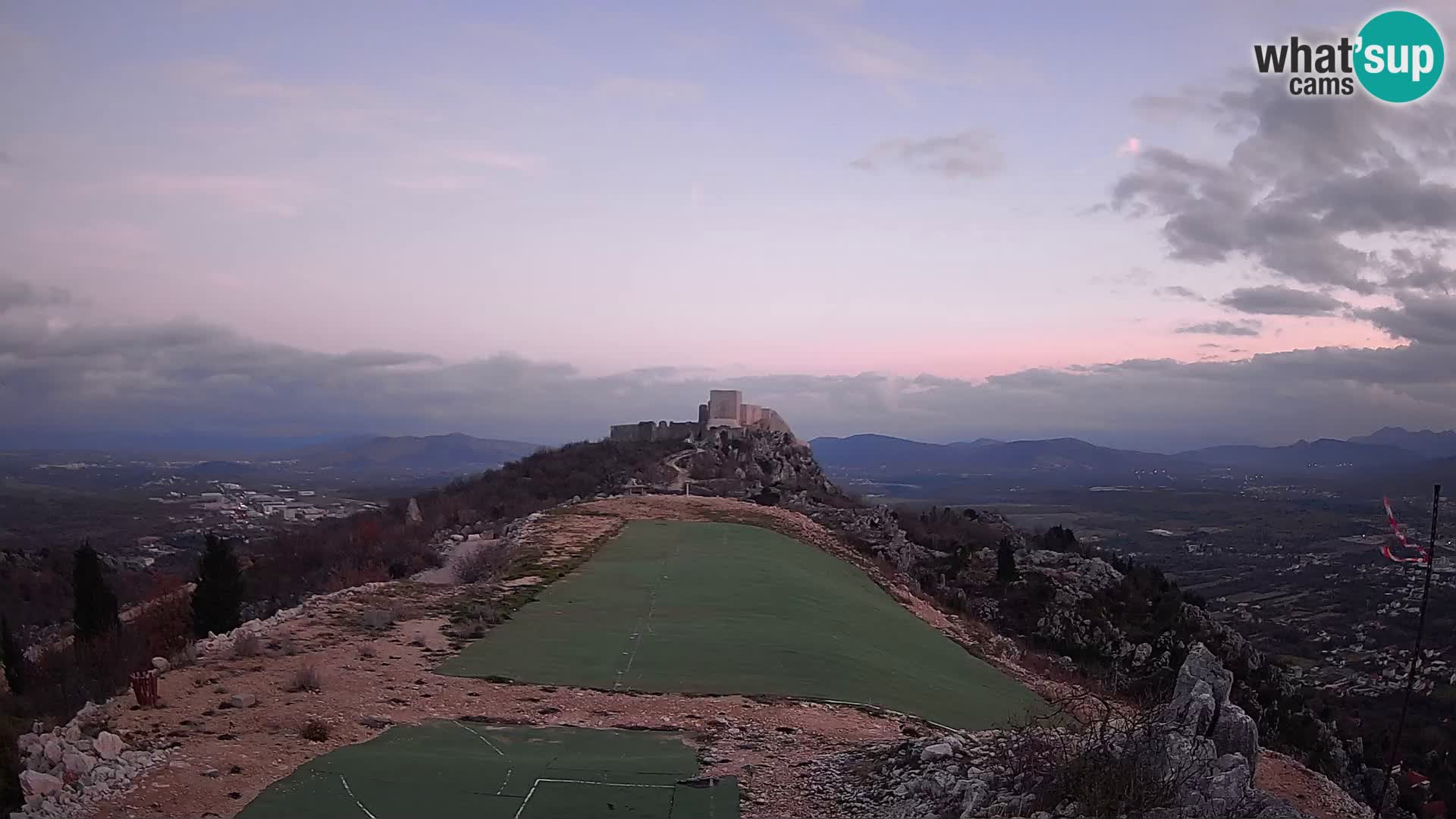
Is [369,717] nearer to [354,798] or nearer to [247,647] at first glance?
[354,798]

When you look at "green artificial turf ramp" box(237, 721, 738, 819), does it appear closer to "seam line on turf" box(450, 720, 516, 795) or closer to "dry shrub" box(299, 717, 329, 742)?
"seam line on turf" box(450, 720, 516, 795)

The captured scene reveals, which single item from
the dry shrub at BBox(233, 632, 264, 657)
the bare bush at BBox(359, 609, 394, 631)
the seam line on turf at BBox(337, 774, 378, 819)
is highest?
the dry shrub at BBox(233, 632, 264, 657)

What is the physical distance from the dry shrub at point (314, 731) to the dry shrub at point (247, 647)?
10.2ft

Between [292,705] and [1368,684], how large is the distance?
35.2 m

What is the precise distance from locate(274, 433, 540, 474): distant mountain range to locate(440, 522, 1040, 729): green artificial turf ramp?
13783 cm

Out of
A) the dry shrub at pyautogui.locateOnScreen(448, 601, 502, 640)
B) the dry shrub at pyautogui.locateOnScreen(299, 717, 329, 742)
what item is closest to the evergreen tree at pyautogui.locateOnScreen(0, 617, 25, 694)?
the dry shrub at pyautogui.locateOnScreen(448, 601, 502, 640)

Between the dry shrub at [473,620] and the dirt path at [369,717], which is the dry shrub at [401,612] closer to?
the dry shrub at [473,620]

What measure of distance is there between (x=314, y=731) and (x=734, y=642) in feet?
22.9

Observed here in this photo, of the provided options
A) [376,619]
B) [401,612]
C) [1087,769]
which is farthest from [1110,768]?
[401,612]

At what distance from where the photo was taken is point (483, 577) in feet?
67.6

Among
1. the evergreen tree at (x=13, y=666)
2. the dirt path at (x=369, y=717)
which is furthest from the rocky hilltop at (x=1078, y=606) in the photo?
the evergreen tree at (x=13, y=666)

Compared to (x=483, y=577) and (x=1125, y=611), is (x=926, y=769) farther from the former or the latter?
(x=1125, y=611)

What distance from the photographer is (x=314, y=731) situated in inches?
360

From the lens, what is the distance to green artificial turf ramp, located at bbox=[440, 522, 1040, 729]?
42.2 ft
